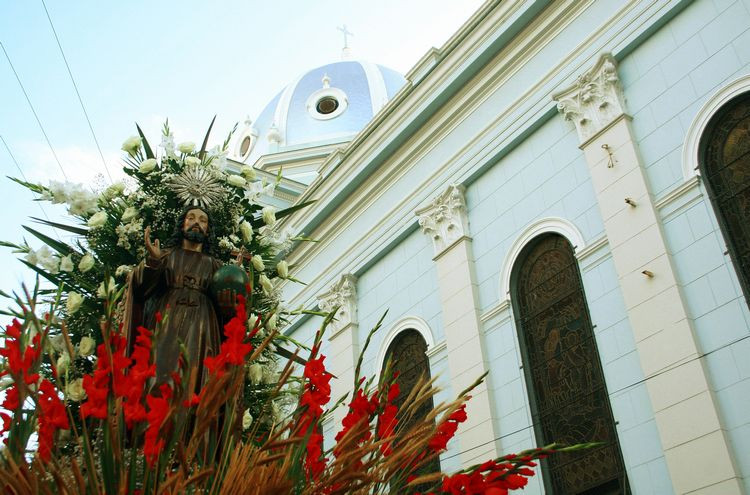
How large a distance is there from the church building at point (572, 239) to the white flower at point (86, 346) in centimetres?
429

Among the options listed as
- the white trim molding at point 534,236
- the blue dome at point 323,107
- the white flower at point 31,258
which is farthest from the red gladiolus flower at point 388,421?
the blue dome at point 323,107

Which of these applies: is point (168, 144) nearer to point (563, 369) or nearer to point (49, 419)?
point (49, 419)

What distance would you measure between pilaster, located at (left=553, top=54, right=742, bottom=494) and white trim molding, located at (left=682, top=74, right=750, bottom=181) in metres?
0.50

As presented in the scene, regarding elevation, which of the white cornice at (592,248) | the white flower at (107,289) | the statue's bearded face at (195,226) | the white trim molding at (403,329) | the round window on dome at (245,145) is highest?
the round window on dome at (245,145)

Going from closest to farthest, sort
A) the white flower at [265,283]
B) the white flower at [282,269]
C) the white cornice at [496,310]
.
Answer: the white flower at [265,283]
the white flower at [282,269]
the white cornice at [496,310]

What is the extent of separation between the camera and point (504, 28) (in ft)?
35.9

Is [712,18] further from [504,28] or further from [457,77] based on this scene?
[457,77]

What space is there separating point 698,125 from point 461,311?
155 inches

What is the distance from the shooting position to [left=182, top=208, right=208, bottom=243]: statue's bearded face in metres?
4.39

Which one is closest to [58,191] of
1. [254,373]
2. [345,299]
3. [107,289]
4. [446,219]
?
[254,373]

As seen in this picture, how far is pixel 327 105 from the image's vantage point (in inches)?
949

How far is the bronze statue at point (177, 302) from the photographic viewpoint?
3.71m

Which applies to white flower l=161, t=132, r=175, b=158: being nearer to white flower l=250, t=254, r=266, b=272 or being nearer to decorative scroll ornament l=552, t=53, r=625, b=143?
white flower l=250, t=254, r=266, b=272

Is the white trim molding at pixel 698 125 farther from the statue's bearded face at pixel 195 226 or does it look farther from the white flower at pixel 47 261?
the white flower at pixel 47 261
